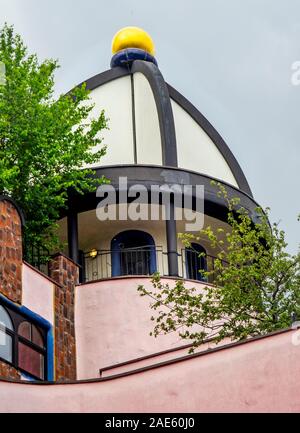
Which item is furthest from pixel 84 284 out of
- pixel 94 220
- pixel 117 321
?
pixel 94 220

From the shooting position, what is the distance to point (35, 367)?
64.0ft

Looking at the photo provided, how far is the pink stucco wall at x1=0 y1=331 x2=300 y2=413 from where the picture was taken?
49.3 feet

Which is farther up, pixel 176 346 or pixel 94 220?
pixel 94 220

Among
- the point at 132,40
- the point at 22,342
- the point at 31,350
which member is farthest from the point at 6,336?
the point at 132,40

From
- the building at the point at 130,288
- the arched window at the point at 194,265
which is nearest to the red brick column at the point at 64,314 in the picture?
the building at the point at 130,288

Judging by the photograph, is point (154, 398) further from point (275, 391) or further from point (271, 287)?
point (271, 287)

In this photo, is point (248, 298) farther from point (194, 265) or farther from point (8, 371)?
point (194, 265)

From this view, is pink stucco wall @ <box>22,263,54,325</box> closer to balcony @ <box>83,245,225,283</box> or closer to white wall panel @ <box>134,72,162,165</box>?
balcony @ <box>83,245,225,283</box>

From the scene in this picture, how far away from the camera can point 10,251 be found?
19609mm

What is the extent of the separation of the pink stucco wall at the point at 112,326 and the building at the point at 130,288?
0.07 feet

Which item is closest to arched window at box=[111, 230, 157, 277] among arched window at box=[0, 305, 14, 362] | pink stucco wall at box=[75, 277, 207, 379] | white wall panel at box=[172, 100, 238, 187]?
white wall panel at box=[172, 100, 238, 187]

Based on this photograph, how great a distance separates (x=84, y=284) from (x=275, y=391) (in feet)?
24.8

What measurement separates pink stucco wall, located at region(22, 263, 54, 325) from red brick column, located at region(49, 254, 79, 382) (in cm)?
25

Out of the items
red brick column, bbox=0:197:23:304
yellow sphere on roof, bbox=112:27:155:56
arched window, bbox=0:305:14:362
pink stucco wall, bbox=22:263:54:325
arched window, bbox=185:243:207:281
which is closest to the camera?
arched window, bbox=0:305:14:362
